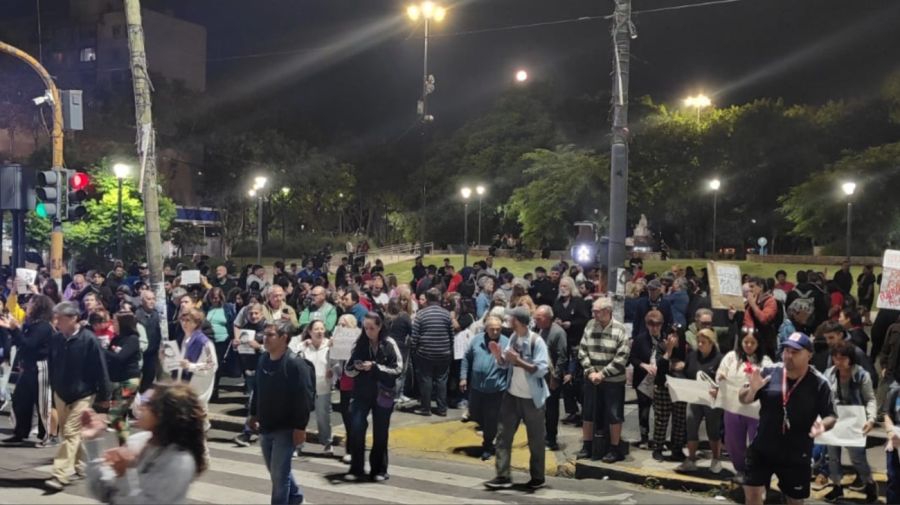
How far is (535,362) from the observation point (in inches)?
355

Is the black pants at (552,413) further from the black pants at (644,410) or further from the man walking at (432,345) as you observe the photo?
the man walking at (432,345)

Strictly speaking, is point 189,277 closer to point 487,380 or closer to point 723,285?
point 487,380

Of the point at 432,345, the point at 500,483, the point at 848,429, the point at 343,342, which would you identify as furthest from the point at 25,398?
the point at 848,429

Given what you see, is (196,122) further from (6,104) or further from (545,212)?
(545,212)

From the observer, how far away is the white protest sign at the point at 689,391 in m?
9.26

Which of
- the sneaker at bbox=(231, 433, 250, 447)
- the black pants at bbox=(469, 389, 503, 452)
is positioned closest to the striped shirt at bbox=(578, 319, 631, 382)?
the black pants at bbox=(469, 389, 503, 452)

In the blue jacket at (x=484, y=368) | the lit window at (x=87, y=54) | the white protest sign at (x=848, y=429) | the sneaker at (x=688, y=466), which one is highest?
the lit window at (x=87, y=54)

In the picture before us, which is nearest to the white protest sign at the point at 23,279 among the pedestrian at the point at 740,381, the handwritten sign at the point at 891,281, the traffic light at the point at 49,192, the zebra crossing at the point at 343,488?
the traffic light at the point at 49,192

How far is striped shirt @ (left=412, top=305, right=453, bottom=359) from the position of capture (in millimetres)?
12688

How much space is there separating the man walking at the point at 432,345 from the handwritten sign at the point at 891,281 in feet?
18.8

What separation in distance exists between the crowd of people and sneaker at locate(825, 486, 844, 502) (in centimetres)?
3

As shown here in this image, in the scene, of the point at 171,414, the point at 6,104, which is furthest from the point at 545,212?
the point at 171,414

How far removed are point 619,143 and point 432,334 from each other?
12.4ft

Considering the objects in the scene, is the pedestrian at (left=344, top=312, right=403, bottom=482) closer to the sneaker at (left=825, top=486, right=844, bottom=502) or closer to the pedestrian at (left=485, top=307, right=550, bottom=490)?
the pedestrian at (left=485, top=307, right=550, bottom=490)
